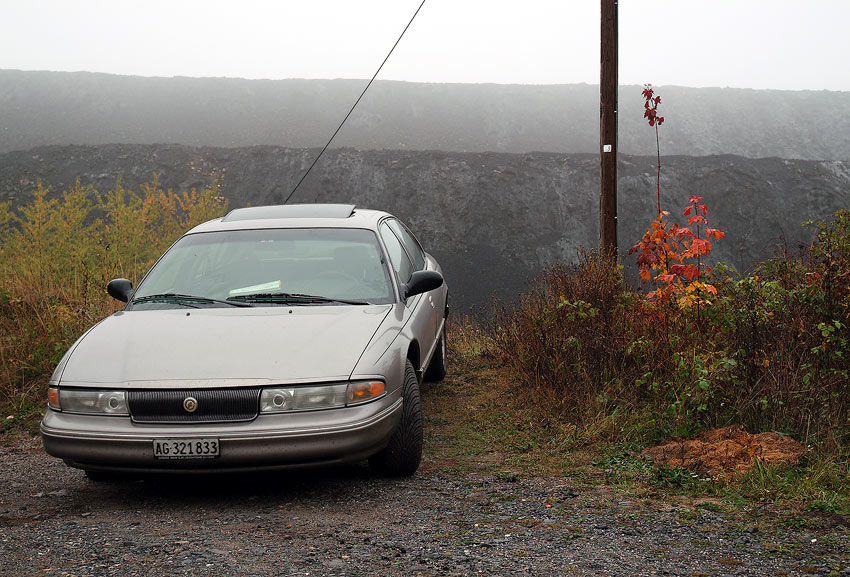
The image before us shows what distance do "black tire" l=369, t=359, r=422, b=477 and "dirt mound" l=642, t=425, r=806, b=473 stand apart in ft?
5.02

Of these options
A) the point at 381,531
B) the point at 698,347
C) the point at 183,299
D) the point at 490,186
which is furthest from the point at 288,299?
the point at 490,186

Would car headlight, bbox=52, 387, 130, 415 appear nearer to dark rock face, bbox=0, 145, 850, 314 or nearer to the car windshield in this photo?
the car windshield

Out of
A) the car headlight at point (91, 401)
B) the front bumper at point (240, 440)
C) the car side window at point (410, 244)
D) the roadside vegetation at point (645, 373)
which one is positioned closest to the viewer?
the front bumper at point (240, 440)

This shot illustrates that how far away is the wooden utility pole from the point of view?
8.18 meters

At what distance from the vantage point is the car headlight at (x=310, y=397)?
3902mm

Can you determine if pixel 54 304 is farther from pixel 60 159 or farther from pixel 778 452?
pixel 60 159

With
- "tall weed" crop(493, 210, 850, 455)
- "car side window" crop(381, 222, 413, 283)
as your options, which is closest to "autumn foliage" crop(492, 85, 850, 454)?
"tall weed" crop(493, 210, 850, 455)

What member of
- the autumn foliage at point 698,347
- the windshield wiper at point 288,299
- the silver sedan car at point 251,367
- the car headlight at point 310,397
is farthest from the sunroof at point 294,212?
the car headlight at point 310,397

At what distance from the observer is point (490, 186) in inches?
1607

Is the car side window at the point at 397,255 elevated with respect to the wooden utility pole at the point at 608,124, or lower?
lower

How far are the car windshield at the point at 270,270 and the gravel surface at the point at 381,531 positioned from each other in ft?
3.77

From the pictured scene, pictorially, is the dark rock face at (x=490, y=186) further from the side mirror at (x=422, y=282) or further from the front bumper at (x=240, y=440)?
the front bumper at (x=240, y=440)

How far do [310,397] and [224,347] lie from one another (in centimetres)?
66

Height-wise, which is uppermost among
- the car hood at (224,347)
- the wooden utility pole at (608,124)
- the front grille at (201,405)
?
the wooden utility pole at (608,124)
